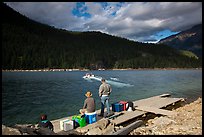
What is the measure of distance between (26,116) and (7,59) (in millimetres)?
169131

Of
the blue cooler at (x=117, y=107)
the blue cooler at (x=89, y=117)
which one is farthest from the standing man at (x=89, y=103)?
the blue cooler at (x=117, y=107)

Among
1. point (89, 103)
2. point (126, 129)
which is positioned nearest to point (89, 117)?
point (89, 103)

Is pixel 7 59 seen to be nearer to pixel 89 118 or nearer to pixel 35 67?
pixel 35 67

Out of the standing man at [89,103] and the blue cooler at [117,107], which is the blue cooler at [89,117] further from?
the blue cooler at [117,107]

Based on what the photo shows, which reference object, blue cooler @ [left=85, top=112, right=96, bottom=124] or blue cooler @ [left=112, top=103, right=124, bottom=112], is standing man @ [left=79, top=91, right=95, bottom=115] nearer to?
blue cooler @ [left=85, top=112, right=96, bottom=124]

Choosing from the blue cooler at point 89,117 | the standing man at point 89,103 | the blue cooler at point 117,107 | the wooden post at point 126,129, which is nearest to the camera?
the wooden post at point 126,129

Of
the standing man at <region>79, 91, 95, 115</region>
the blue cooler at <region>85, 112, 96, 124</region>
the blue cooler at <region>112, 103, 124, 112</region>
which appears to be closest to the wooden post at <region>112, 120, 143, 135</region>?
the blue cooler at <region>85, 112, 96, 124</region>

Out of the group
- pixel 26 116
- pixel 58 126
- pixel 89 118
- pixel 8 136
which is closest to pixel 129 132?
pixel 89 118

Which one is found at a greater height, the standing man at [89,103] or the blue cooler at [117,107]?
the standing man at [89,103]

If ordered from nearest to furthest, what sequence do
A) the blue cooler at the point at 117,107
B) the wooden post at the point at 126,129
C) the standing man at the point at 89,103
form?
the wooden post at the point at 126,129 < the standing man at the point at 89,103 < the blue cooler at the point at 117,107

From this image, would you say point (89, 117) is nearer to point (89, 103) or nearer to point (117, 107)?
point (89, 103)

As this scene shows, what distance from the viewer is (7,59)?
581ft

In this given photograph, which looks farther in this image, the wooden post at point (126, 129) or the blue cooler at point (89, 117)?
the blue cooler at point (89, 117)

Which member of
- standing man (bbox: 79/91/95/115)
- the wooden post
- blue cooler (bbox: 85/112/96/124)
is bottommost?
the wooden post
